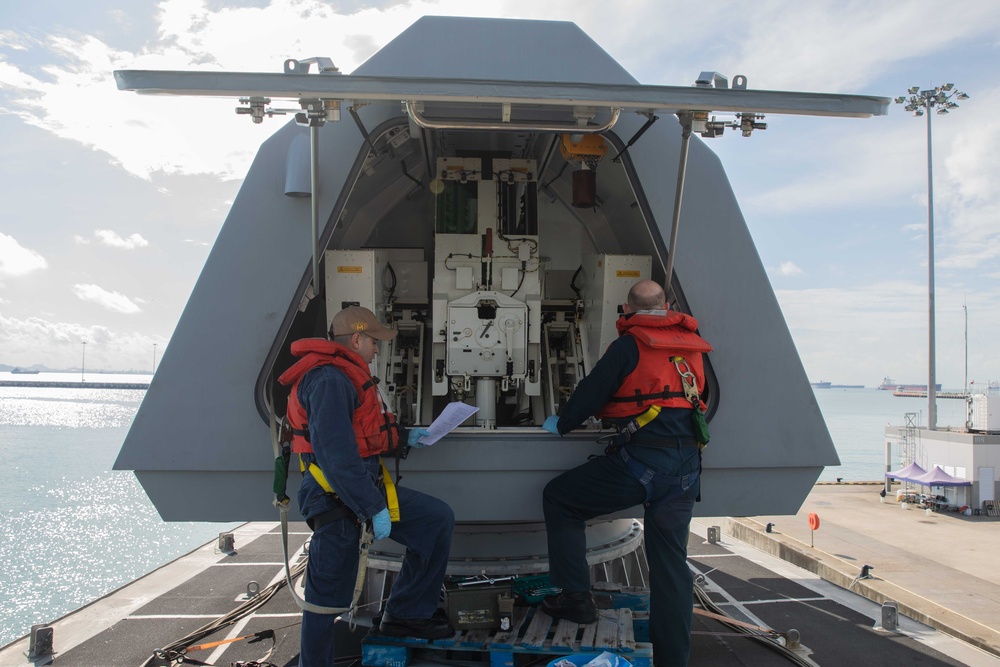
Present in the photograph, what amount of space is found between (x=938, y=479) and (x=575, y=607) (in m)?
19.4

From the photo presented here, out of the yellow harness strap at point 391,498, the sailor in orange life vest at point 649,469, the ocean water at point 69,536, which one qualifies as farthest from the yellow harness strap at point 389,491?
the ocean water at point 69,536

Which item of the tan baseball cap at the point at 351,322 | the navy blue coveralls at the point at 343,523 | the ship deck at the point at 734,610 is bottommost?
the ship deck at the point at 734,610

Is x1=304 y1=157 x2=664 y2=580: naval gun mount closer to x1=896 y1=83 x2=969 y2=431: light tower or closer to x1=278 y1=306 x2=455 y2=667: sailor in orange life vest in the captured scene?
x1=278 y1=306 x2=455 y2=667: sailor in orange life vest

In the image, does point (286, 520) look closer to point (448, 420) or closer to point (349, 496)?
point (349, 496)

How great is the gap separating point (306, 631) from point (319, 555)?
0.34 meters

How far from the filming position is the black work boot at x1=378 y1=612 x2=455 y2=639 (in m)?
3.44

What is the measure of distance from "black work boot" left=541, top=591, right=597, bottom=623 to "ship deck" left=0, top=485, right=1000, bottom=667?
0.77 feet

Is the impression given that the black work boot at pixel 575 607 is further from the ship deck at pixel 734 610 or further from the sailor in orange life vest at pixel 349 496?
the sailor in orange life vest at pixel 349 496

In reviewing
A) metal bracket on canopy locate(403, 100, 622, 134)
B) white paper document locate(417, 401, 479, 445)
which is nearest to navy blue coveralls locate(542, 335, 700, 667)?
white paper document locate(417, 401, 479, 445)

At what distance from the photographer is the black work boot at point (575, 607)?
3.60 metres

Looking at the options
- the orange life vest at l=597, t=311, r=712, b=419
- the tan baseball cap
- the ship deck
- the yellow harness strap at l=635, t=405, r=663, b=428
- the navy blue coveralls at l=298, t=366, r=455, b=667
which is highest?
the tan baseball cap

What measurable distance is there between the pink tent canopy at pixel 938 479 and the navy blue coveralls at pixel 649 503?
743 inches

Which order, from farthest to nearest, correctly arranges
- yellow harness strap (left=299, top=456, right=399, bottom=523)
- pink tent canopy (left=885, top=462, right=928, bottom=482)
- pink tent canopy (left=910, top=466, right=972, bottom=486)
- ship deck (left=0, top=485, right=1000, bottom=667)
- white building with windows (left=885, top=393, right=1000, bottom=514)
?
pink tent canopy (left=885, top=462, right=928, bottom=482) < white building with windows (left=885, top=393, right=1000, bottom=514) < pink tent canopy (left=910, top=466, right=972, bottom=486) < ship deck (left=0, top=485, right=1000, bottom=667) < yellow harness strap (left=299, top=456, right=399, bottom=523)

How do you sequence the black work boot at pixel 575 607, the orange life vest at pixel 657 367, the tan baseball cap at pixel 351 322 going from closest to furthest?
the tan baseball cap at pixel 351 322, the orange life vest at pixel 657 367, the black work boot at pixel 575 607
